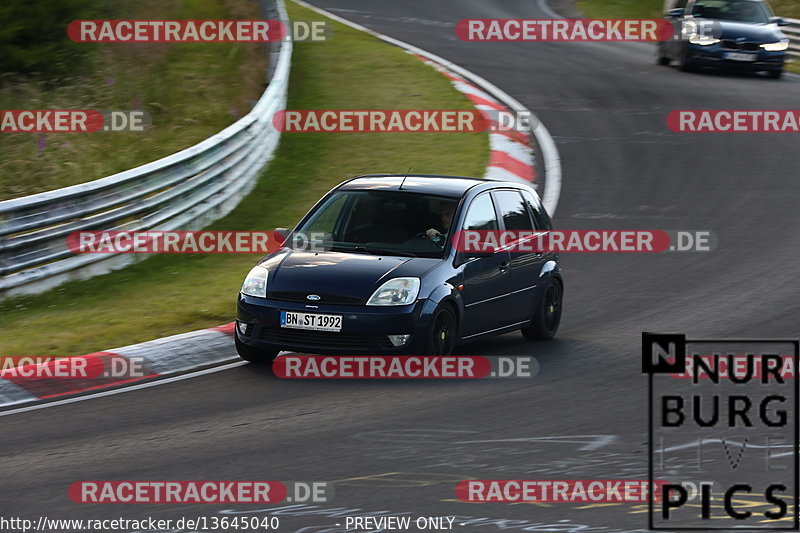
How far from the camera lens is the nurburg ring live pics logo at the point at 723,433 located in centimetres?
657

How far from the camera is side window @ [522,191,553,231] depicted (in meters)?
12.1

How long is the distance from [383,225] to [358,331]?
50.0 inches

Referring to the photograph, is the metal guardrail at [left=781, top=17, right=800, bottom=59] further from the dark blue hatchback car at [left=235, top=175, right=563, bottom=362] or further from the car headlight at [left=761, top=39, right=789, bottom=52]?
the dark blue hatchback car at [left=235, top=175, right=563, bottom=362]

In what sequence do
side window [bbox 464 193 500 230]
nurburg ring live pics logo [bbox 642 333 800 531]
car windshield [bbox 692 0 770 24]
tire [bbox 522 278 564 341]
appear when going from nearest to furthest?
nurburg ring live pics logo [bbox 642 333 800 531], side window [bbox 464 193 500 230], tire [bbox 522 278 564 341], car windshield [bbox 692 0 770 24]

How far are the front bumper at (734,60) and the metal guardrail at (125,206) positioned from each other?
10890 millimetres

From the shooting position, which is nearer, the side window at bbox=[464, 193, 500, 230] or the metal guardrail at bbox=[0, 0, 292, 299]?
the side window at bbox=[464, 193, 500, 230]

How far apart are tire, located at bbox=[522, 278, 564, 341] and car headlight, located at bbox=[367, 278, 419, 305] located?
1929 millimetres

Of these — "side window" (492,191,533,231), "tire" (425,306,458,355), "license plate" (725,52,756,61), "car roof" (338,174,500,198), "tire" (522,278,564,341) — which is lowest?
"tire" (522,278,564,341)

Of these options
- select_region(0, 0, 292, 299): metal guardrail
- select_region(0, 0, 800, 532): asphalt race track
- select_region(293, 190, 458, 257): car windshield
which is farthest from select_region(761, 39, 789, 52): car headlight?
select_region(293, 190, 458, 257): car windshield

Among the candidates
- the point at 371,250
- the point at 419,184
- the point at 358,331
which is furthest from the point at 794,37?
the point at 358,331

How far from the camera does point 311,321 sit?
32.6ft

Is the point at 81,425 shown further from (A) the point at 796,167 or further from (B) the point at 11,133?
(A) the point at 796,167

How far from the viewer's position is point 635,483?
7051 mm

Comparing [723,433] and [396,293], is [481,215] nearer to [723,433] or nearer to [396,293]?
[396,293]
